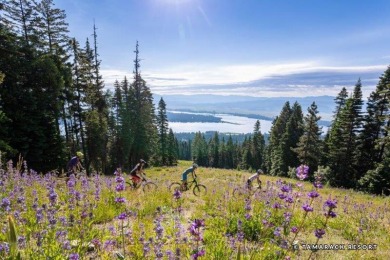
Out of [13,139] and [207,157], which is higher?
[13,139]

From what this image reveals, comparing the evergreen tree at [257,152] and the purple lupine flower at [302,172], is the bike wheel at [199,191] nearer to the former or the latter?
the purple lupine flower at [302,172]

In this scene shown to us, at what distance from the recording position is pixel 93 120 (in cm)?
3538

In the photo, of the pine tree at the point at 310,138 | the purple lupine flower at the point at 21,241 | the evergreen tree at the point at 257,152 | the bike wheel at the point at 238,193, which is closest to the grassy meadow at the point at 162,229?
the purple lupine flower at the point at 21,241

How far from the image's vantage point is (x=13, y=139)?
21.2 meters

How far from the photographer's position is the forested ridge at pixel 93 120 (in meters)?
22.3

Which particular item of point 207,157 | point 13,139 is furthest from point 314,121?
point 207,157

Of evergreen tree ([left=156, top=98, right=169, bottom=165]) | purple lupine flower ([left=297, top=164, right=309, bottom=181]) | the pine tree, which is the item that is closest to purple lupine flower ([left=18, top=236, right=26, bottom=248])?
purple lupine flower ([left=297, top=164, right=309, bottom=181])

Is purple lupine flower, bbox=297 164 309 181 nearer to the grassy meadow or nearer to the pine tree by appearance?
the grassy meadow

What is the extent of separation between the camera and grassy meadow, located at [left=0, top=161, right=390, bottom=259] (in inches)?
147

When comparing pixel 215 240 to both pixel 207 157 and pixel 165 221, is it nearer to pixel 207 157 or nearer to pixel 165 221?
pixel 165 221

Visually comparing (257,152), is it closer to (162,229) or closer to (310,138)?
(310,138)

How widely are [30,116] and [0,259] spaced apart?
22757 millimetres

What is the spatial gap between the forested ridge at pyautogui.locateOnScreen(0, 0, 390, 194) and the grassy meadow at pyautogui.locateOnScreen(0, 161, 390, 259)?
319cm

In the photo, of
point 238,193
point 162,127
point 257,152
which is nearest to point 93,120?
point 162,127
